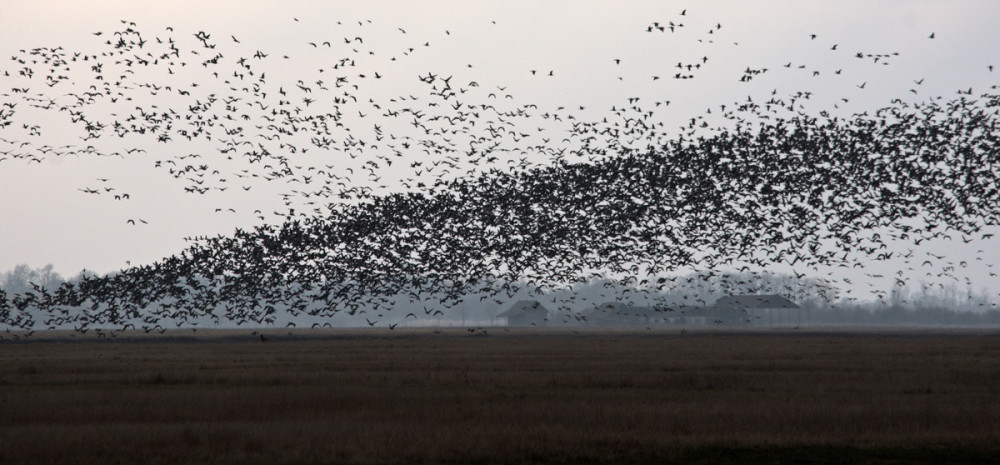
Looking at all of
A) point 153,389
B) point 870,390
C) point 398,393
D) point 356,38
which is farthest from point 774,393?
point 356,38

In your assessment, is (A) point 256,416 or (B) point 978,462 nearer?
(B) point 978,462

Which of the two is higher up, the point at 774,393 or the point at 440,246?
the point at 440,246

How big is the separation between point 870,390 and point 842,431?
11.1m

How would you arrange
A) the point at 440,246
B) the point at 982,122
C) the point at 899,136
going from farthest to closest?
1. the point at 440,246
2. the point at 899,136
3. the point at 982,122

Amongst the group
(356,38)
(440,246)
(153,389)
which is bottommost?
(153,389)

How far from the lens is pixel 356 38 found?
158ft

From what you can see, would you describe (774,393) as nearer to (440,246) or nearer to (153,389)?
(153,389)

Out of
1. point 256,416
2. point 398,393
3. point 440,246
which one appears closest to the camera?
point 256,416

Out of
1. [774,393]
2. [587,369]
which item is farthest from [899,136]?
[774,393]

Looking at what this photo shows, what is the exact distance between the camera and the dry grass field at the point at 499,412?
21938mm

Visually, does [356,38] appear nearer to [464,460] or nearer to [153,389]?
[153,389]

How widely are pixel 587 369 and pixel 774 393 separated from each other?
12.8 m

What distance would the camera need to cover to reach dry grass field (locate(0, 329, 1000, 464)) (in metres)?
21.9

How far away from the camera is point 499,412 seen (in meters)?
29.0
